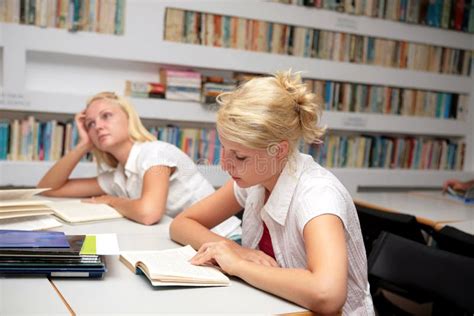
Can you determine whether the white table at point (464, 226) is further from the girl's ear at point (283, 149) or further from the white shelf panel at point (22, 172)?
the girl's ear at point (283, 149)

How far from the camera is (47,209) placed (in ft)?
6.13

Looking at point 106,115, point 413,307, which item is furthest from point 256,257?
point 413,307

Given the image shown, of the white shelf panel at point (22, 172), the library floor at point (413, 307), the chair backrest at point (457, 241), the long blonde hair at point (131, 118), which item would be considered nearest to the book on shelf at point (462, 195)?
the library floor at point (413, 307)

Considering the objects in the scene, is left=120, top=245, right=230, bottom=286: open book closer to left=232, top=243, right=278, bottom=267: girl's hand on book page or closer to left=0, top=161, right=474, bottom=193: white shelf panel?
left=232, top=243, right=278, bottom=267: girl's hand on book page

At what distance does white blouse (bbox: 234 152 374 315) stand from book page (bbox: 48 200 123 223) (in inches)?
28.3

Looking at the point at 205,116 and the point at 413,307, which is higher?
the point at 205,116

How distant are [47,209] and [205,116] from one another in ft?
6.12

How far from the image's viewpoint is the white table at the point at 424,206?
2784mm

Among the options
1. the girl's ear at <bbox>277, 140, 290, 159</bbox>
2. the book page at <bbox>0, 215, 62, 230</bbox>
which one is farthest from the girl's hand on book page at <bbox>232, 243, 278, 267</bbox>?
the book page at <bbox>0, 215, 62, 230</bbox>

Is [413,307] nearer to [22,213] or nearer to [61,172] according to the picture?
[61,172]

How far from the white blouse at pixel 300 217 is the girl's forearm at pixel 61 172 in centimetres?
132

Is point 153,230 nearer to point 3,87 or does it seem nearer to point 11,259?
point 11,259

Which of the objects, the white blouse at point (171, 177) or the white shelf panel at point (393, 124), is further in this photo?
the white shelf panel at point (393, 124)

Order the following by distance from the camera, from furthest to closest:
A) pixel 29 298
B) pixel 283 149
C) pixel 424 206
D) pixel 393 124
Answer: pixel 393 124 < pixel 424 206 < pixel 283 149 < pixel 29 298
